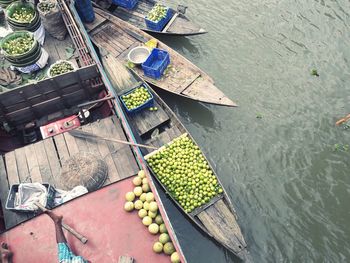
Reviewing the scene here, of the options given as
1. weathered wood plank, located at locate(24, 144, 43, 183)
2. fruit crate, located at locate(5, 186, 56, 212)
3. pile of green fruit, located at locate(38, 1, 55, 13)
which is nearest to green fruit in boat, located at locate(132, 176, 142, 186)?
fruit crate, located at locate(5, 186, 56, 212)

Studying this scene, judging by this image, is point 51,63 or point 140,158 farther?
point 51,63

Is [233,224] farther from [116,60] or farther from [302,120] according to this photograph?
[116,60]

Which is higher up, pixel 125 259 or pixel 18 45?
pixel 18 45

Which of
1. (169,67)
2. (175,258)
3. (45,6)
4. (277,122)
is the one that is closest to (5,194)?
(175,258)

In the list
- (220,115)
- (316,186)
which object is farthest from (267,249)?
(220,115)

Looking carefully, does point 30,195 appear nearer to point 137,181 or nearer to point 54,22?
point 137,181

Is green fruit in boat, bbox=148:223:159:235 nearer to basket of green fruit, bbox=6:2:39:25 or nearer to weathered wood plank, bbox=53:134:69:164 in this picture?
weathered wood plank, bbox=53:134:69:164
